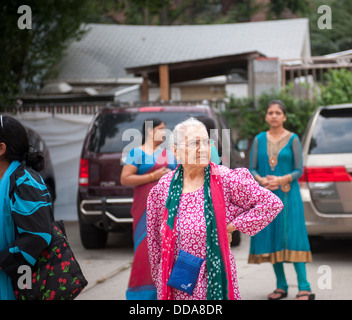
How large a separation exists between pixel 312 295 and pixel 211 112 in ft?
11.0

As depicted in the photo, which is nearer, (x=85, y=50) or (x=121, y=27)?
(x=85, y=50)

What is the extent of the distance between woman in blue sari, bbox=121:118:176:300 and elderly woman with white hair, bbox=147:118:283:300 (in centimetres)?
179

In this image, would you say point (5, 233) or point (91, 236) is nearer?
point (5, 233)

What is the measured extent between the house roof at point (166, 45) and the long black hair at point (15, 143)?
1958 centimetres

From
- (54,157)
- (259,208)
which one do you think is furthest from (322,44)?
(259,208)

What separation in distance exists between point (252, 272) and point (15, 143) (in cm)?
465

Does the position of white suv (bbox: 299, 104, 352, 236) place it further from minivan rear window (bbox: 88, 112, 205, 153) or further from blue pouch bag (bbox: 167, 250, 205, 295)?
blue pouch bag (bbox: 167, 250, 205, 295)

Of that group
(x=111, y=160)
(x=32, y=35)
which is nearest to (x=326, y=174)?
(x=111, y=160)

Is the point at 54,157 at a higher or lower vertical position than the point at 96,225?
higher

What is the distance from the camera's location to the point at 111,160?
27.1 ft

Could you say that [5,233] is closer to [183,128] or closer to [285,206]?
[183,128]

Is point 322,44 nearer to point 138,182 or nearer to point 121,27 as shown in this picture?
point 121,27

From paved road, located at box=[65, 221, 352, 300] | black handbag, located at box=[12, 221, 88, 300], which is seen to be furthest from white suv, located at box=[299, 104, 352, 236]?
black handbag, located at box=[12, 221, 88, 300]

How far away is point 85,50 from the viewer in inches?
1001
